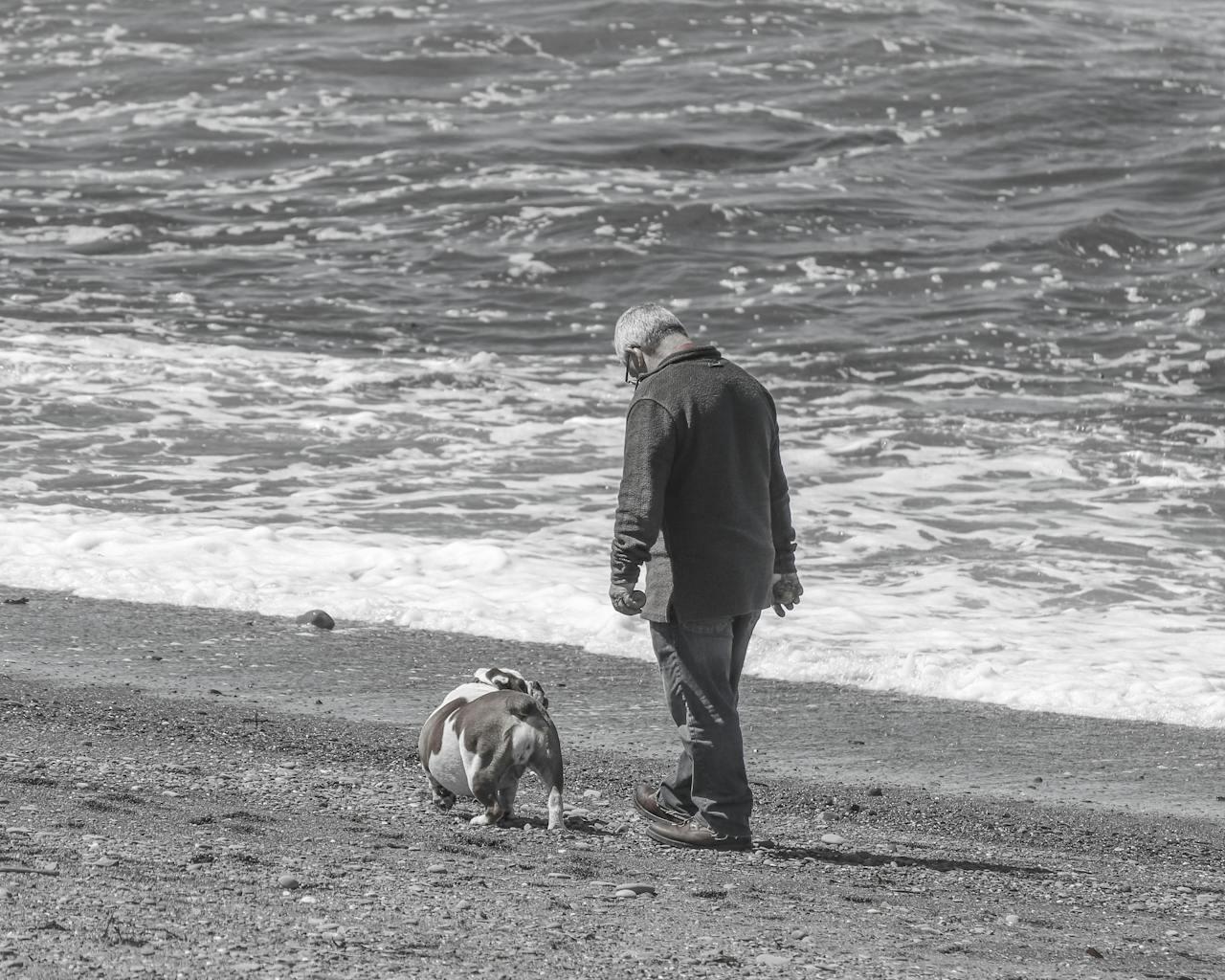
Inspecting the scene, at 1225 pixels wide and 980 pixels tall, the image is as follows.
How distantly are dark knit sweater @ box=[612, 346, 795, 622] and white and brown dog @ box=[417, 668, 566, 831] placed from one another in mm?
519

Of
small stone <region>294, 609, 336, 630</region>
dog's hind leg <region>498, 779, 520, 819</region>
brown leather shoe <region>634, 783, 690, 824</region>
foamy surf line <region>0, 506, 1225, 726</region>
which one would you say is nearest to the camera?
dog's hind leg <region>498, 779, 520, 819</region>

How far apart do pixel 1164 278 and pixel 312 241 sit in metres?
10.6

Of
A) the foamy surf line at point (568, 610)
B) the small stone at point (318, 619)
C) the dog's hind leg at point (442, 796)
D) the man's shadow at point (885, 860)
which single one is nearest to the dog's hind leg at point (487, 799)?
the dog's hind leg at point (442, 796)

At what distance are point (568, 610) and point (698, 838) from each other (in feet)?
10.4

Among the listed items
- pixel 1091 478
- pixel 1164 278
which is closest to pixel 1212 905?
pixel 1091 478

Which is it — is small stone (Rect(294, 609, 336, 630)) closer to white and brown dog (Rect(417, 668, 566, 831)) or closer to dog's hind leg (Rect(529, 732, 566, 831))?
white and brown dog (Rect(417, 668, 566, 831))

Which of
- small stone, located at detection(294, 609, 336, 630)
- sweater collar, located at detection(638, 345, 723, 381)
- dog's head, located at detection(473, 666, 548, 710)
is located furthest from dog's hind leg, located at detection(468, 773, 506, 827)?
small stone, located at detection(294, 609, 336, 630)

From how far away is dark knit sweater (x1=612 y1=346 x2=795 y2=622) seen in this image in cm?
481

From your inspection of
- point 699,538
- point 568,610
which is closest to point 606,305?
point 568,610

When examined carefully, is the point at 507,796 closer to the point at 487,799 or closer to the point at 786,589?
the point at 487,799

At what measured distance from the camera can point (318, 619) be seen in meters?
7.64

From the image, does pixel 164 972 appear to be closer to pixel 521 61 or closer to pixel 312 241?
pixel 312 241

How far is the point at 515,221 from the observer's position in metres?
20.5

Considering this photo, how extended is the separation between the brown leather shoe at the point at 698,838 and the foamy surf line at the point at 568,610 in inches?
90.9
